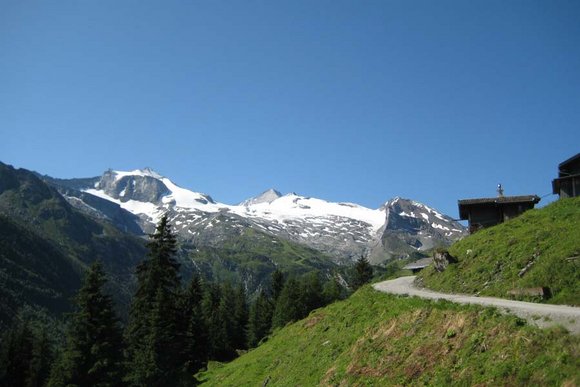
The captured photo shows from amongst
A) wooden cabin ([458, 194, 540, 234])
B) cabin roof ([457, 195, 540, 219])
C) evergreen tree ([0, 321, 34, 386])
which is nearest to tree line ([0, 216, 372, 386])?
evergreen tree ([0, 321, 34, 386])

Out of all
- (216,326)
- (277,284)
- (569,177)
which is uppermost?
(569,177)

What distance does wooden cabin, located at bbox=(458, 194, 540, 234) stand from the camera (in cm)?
5416

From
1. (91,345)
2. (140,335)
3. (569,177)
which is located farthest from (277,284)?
(569,177)

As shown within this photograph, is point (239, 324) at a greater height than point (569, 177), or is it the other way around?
point (569, 177)

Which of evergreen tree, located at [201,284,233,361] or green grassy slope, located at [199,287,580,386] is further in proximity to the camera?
evergreen tree, located at [201,284,233,361]

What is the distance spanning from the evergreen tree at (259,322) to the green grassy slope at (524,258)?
7403 centimetres

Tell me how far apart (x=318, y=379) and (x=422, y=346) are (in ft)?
23.6

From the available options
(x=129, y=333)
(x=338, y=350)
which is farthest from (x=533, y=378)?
(x=129, y=333)

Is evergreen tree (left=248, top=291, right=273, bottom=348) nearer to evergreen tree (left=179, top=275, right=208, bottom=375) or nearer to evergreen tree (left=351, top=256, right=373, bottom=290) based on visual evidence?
evergreen tree (left=351, top=256, right=373, bottom=290)

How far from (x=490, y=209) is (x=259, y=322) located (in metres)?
71.7

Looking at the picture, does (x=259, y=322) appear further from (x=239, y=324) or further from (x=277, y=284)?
(x=277, y=284)

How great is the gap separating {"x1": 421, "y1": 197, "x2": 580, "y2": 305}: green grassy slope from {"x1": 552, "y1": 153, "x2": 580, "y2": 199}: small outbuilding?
419 inches

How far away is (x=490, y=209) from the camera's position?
183 ft

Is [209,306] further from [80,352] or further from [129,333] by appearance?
[80,352]
